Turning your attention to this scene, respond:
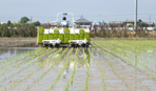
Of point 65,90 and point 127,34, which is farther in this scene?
point 127,34

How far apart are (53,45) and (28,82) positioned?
1842 cm

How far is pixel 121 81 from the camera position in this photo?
10.3 meters

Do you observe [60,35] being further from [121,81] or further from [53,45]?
[121,81]

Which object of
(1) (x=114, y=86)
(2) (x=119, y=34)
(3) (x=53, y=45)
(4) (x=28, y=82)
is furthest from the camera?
(2) (x=119, y=34)

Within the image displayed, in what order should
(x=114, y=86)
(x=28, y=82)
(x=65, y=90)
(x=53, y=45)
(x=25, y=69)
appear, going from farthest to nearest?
(x=53, y=45) → (x=25, y=69) → (x=28, y=82) → (x=114, y=86) → (x=65, y=90)

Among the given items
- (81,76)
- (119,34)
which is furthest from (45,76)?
(119,34)

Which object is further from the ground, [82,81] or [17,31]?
[17,31]

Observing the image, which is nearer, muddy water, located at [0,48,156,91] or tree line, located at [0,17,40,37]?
muddy water, located at [0,48,156,91]

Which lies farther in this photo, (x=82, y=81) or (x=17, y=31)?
(x=17, y=31)

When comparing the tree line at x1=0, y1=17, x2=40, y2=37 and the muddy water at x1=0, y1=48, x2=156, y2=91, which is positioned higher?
the tree line at x1=0, y1=17, x2=40, y2=37

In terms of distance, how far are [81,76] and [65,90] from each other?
8.93 ft

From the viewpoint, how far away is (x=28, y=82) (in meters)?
10.1

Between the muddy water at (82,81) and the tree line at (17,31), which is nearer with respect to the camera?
the muddy water at (82,81)

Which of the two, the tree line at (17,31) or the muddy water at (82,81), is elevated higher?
the tree line at (17,31)
